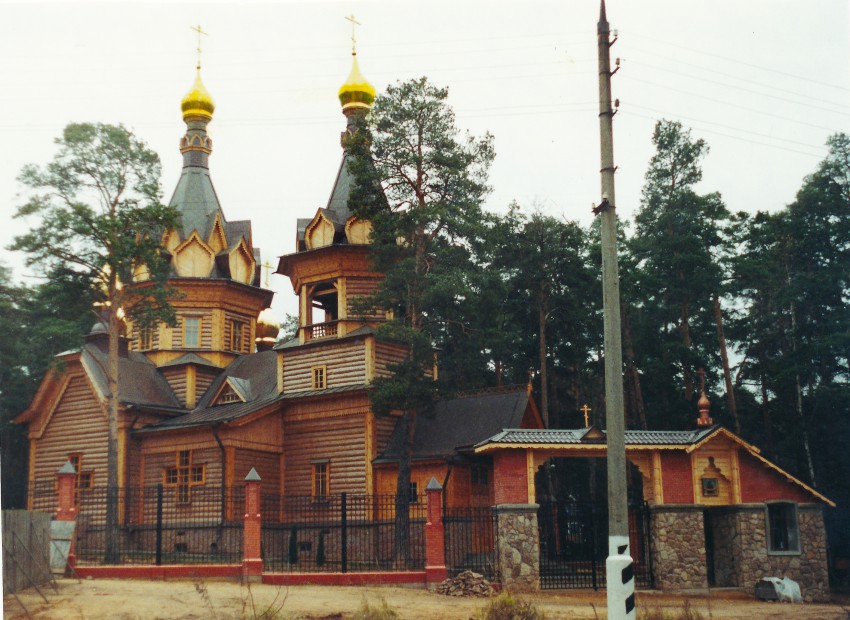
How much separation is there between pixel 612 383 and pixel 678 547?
10.7m

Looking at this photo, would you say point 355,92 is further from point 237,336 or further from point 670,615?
point 670,615

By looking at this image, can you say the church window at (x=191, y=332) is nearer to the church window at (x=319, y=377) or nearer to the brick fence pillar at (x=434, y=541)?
the church window at (x=319, y=377)

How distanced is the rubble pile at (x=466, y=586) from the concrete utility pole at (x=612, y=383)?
7.50 meters

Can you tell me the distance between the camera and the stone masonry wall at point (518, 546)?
64.7 ft

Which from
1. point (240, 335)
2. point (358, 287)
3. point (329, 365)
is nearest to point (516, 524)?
point (329, 365)

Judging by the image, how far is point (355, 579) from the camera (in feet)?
63.3

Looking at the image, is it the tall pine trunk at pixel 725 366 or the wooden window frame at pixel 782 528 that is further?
the tall pine trunk at pixel 725 366

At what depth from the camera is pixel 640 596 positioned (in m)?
19.0

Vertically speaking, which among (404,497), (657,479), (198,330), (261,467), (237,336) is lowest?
(404,497)

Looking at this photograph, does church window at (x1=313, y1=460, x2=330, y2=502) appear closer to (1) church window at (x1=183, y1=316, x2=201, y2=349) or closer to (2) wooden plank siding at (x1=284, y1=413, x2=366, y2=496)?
(2) wooden plank siding at (x1=284, y1=413, x2=366, y2=496)

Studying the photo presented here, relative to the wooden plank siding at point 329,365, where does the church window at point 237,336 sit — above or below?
above

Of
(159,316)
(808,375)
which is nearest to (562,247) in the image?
(808,375)

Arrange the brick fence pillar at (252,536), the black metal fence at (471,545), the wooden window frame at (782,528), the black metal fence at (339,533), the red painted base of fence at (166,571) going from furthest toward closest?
the black metal fence at (339,533) → the wooden window frame at (782,528) → the black metal fence at (471,545) → the red painted base of fence at (166,571) → the brick fence pillar at (252,536)

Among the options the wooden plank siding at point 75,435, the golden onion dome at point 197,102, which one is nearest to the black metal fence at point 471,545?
the wooden plank siding at point 75,435
